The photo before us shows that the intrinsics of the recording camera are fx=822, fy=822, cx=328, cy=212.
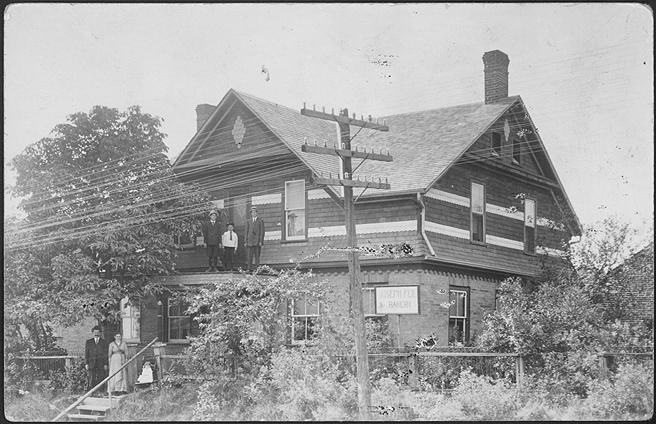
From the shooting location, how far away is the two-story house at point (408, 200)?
822 inches

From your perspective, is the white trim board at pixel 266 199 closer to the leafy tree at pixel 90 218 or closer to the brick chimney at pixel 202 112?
the leafy tree at pixel 90 218

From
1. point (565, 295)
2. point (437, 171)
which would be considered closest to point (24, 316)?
point (437, 171)

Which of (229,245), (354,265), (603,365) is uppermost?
(229,245)

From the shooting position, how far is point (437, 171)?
2075cm

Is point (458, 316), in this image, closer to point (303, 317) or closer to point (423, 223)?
point (423, 223)

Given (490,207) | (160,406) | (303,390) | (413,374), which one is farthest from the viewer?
(490,207)

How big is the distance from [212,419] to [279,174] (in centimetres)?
798

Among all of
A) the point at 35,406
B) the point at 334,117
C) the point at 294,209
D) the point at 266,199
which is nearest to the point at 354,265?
the point at 334,117

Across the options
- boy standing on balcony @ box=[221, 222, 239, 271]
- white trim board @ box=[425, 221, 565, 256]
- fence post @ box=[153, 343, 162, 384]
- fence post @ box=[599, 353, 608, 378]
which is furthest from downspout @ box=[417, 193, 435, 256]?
fence post @ box=[153, 343, 162, 384]

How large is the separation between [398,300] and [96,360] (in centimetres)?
766

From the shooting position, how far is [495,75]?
24.6 metres

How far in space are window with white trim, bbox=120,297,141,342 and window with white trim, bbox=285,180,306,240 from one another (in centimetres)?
590

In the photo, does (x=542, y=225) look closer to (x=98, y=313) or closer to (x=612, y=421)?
(x=612, y=421)

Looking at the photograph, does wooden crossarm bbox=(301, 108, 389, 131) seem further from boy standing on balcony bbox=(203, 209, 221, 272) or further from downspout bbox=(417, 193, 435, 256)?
boy standing on balcony bbox=(203, 209, 221, 272)
